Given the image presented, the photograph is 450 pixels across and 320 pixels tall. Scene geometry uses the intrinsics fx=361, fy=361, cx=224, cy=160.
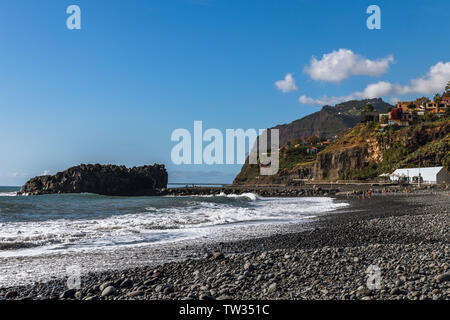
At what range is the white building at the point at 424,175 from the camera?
6328 centimetres

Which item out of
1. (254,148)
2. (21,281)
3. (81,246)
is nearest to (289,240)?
(81,246)

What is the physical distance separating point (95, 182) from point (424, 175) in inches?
2780

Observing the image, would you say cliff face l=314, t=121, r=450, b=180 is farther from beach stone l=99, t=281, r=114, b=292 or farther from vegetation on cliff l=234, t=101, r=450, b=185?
beach stone l=99, t=281, r=114, b=292

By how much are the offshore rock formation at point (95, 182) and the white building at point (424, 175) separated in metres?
53.9

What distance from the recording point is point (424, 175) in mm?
66312

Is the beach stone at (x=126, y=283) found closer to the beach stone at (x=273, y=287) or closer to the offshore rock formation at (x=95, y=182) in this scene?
the beach stone at (x=273, y=287)

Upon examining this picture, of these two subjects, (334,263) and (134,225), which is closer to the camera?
(334,263)

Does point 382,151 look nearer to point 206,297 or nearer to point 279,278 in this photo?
point 279,278

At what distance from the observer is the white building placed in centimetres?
6328

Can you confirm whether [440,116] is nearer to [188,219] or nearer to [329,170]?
[329,170]

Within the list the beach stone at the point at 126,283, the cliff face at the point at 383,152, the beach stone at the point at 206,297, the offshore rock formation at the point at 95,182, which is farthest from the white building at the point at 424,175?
the beach stone at the point at 206,297

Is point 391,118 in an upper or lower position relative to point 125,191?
upper
